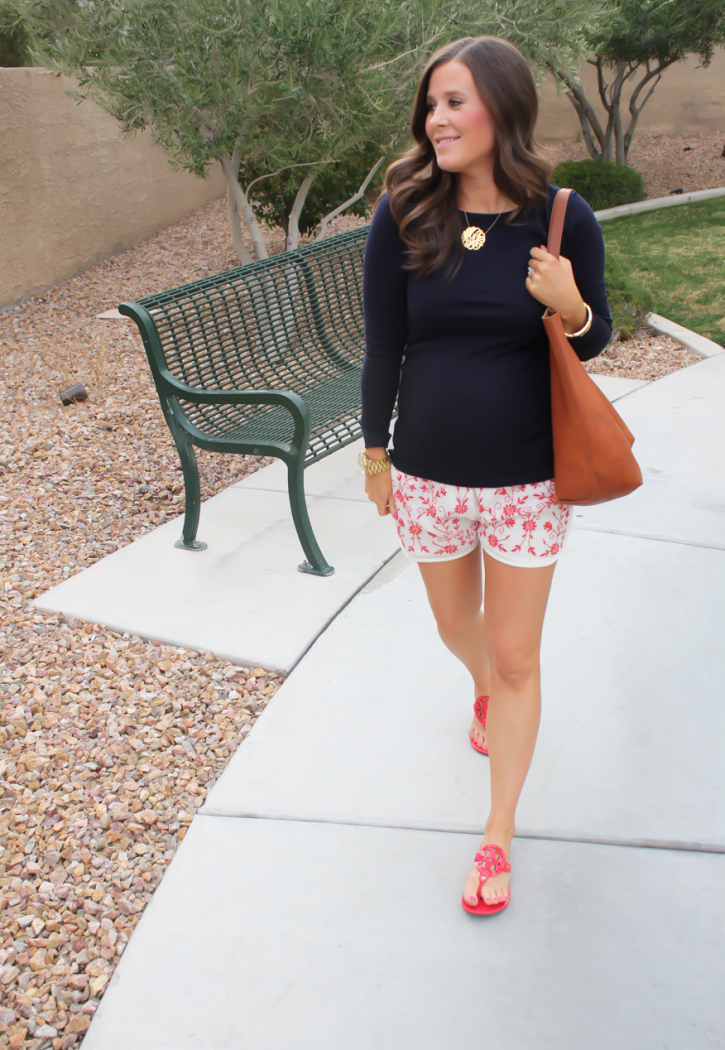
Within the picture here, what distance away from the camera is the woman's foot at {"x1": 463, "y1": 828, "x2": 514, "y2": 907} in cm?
203

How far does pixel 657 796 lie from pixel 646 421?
311cm

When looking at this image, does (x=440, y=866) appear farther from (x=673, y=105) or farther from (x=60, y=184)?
(x=673, y=105)

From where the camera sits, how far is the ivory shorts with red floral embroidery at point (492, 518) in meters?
1.88

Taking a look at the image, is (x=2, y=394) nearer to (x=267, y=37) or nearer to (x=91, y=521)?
(x=91, y=521)

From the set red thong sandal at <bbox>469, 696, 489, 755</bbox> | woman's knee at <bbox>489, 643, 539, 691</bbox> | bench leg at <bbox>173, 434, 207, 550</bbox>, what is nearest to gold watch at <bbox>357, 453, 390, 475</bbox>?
woman's knee at <bbox>489, 643, 539, 691</bbox>

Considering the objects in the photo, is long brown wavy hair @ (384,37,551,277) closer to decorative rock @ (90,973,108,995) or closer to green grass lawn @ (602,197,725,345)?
decorative rock @ (90,973,108,995)

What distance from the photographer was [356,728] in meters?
2.67

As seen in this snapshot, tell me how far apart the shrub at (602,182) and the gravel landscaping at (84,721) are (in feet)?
27.4

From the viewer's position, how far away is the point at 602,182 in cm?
1166

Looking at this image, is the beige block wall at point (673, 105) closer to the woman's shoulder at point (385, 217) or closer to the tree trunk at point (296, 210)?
the tree trunk at point (296, 210)

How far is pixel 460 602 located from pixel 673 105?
17.6 metres

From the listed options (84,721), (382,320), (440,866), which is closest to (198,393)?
(84,721)

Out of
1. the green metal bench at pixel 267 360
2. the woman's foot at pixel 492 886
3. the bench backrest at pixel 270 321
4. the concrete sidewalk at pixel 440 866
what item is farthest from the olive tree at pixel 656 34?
the woman's foot at pixel 492 886

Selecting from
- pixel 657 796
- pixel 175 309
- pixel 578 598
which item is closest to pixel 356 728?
pixel 657 796
